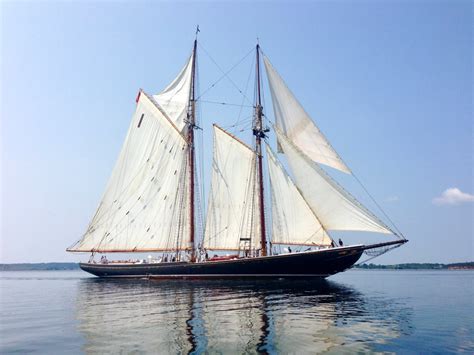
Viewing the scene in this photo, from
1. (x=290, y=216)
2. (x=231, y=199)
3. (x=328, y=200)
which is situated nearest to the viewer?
(x=328, y=200)

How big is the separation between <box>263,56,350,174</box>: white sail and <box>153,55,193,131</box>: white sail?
13.8 meters

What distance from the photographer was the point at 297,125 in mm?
48250

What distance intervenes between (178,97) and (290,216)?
2661cm

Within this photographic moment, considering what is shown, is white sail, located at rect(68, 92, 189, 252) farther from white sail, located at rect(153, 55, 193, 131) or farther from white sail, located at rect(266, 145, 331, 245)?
white sail, located at rect(266, 145, 331, 245)

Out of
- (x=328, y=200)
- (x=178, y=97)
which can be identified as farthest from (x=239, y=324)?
(x=178, y=97)

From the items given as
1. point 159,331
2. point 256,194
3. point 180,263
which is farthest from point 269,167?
point 159,331

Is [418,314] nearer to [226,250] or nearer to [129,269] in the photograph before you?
[226,250]

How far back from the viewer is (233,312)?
77.5 ft

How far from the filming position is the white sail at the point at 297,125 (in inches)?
1767

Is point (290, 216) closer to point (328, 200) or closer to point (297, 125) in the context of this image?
point (328, 200)

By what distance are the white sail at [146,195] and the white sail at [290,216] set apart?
1351cm

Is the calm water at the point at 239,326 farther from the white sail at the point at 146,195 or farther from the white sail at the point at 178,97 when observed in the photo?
the white sail at the point at 178,97

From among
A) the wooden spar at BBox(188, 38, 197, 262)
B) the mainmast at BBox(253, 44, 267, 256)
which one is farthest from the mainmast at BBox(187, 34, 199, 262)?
the mainmast at BBox(253, 44, 267, 256)

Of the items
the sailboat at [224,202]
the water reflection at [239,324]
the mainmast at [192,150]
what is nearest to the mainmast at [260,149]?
the sailboat at [224,202]
